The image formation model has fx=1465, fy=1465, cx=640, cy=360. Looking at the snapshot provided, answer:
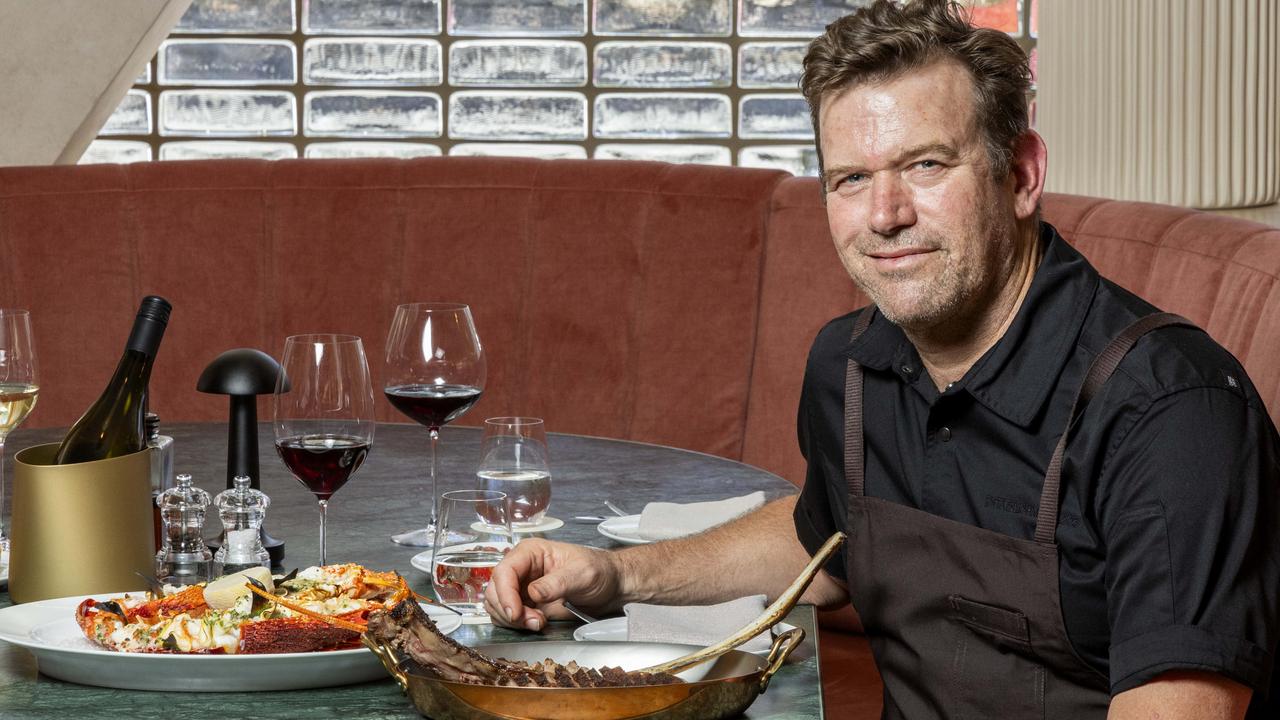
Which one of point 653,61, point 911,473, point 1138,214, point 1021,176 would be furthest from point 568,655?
point 653,61

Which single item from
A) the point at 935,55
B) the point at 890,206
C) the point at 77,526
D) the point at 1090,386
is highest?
the point at 935,55

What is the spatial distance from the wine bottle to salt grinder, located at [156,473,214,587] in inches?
3.8

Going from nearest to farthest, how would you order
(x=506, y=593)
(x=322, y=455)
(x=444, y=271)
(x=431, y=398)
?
1. (x=506, y=593)
2. (x=322, y=455)
3. (x=431, y=398)
4. (x=444, y=271)

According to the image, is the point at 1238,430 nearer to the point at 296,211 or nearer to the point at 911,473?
the point at 911,473

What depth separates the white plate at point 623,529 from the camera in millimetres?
1448

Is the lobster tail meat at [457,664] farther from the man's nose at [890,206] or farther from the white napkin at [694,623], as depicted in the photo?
the man's nose at [890,206]

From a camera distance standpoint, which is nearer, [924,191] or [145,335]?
[145,335]

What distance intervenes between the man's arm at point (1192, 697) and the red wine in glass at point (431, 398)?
0.74 m

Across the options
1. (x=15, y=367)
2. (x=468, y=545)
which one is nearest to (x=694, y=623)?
(x=468, y=545)

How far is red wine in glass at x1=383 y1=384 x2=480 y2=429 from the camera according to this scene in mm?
1526

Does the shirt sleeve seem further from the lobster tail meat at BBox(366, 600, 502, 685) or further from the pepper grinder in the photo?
the pepper grinder

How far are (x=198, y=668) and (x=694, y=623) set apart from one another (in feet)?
1.28

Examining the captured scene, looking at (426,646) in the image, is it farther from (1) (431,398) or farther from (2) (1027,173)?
Answer: (2) (1027,173)

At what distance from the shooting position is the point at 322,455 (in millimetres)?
1263
